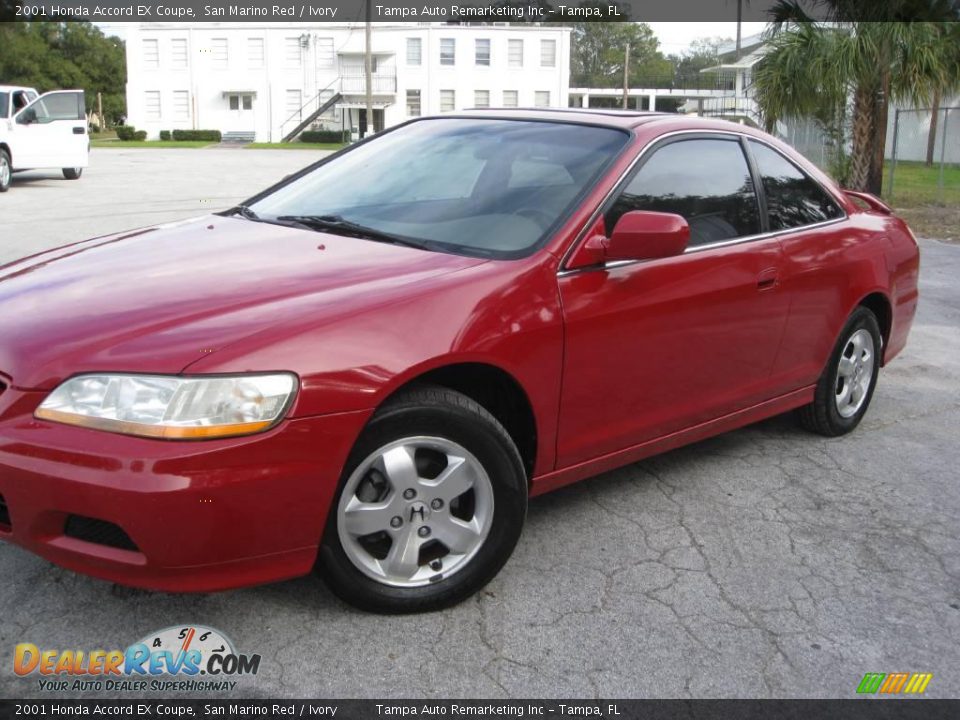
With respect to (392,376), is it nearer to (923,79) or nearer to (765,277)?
(765,277)

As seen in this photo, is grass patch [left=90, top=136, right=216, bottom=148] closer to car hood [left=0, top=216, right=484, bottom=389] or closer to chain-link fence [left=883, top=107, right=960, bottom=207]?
chain-link fence [left=883, top=107, right=960, bottom=207]

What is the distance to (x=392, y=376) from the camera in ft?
9.26

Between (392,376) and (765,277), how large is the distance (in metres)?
1.95

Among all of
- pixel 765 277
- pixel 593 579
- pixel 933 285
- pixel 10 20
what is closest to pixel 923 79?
pixel 933 285

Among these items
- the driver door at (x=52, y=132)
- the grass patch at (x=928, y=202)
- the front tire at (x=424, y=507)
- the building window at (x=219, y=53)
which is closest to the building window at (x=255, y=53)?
the building window at (x=219, y=53)

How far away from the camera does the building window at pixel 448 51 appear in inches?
2388

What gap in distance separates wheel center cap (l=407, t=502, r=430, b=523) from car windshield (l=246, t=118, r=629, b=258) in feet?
2.89

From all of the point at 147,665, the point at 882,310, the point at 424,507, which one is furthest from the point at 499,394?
the point at 882,310

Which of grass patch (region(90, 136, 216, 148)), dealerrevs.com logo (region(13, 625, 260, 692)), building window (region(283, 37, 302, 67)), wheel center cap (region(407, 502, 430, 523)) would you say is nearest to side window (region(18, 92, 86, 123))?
dealerrevs.com logo (region(13, 625, 260, 692))

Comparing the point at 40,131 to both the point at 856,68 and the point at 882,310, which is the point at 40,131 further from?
the point at 882,310

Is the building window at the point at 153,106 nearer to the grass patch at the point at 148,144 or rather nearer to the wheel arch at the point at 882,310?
the grass patch at the point at 148,144

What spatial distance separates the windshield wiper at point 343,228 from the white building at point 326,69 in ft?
191

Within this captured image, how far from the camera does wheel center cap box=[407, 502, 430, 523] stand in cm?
297

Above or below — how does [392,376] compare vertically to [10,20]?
A: below
